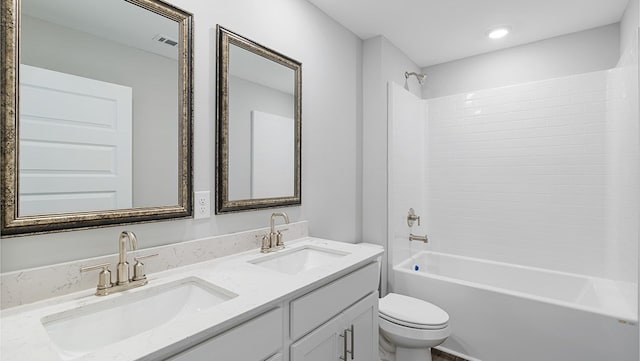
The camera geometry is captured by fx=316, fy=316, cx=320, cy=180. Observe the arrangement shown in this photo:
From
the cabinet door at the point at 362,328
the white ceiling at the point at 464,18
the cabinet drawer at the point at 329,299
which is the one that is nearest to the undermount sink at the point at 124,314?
the cabinet drawer at the point at 329,299

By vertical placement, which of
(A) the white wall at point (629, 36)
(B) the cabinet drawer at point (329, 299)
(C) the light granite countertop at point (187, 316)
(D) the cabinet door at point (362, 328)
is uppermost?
(A) the white wall at point (629, 36)

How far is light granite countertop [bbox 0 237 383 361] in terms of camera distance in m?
0.71

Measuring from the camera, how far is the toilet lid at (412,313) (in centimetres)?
191

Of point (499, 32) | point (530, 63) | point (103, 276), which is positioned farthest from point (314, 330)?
point (530, 63)

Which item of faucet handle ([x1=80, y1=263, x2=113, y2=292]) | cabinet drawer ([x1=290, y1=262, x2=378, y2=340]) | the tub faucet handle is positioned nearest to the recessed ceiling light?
the tub faucet handle

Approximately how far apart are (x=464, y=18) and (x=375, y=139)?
1.05 metres

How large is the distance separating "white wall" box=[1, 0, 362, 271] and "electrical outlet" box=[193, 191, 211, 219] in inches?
1.2

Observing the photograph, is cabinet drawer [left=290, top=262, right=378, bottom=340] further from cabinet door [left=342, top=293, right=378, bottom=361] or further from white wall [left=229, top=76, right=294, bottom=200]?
white wall [left=229, top=76, right=294, bottom=200]

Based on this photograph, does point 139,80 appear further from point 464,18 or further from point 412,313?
point 464,18

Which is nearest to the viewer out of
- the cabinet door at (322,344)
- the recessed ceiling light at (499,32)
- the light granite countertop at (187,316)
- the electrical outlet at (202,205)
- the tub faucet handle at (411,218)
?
the light granite countertop at (187,316)

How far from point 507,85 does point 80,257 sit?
322 centimetres

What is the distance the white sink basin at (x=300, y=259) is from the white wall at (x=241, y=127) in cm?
35

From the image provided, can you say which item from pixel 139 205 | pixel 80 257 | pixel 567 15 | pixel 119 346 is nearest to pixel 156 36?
pixel 139 205

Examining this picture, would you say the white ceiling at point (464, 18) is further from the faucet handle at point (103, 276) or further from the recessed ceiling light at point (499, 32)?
the faucet handle at point (103, 276)
